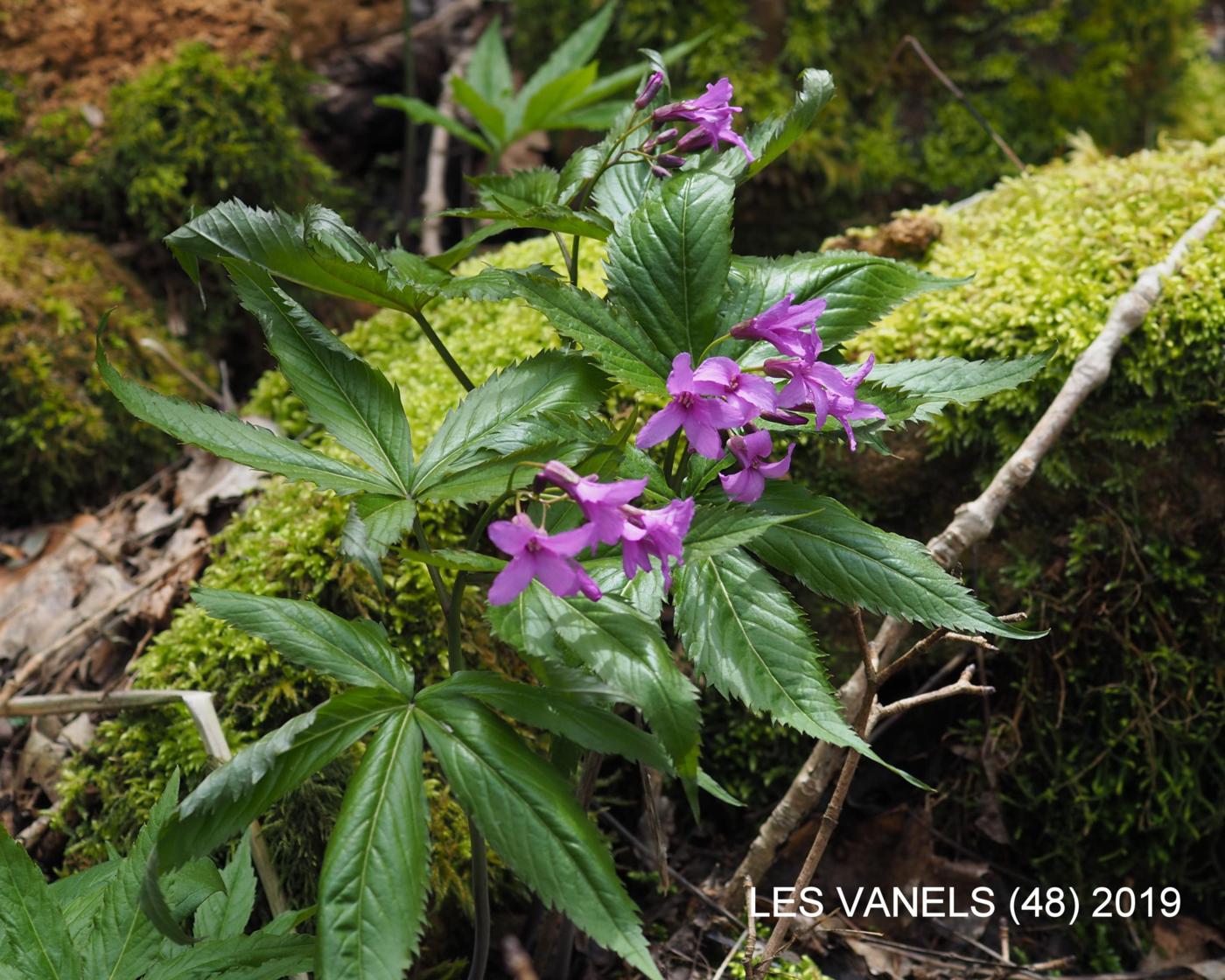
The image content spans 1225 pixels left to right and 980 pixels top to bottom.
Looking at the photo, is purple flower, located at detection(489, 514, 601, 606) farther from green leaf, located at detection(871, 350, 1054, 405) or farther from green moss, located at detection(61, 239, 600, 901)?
green moss, located at detection(61, 239, 600, 901)

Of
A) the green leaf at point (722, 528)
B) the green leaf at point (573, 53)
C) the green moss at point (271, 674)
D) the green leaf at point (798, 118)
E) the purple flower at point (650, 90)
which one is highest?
the purple flower at point (650, 90)

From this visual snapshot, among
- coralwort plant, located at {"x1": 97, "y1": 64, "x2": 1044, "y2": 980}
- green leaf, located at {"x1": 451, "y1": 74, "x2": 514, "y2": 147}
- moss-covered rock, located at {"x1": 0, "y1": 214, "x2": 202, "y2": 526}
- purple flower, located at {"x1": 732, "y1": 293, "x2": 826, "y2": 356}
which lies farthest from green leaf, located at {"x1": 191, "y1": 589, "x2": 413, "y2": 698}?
green leaf, located at {"x1": 451, "y1": 74, "x2": 514, "y2": 147}

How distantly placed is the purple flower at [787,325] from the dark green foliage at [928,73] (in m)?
3.06

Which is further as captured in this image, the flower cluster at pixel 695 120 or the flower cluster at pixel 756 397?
the flower cluster at pixel 695 120

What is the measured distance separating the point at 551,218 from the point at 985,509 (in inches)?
46.1

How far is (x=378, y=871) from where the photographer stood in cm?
120

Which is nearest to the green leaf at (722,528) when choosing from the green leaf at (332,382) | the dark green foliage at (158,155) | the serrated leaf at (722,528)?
the serrated leaf at (722,528)

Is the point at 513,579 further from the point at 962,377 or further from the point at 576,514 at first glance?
the point at 962,377

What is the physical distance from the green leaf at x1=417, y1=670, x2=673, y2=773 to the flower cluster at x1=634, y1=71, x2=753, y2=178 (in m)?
0.90

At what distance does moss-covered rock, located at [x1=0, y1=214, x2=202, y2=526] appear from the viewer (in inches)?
124

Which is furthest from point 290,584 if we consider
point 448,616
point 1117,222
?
point 1117,222

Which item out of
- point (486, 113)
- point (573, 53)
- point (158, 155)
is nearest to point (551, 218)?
point (486, 113)

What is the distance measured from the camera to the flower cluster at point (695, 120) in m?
1.66

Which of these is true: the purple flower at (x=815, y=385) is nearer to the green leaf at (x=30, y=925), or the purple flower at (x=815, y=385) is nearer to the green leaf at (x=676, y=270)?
the green leaf at (x=676, y=270)
